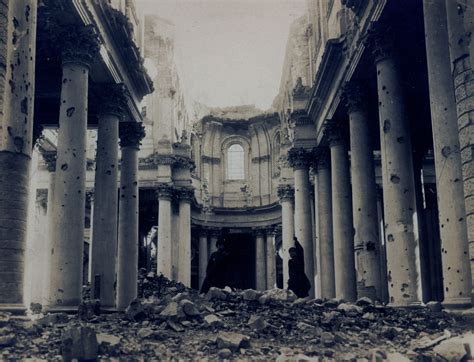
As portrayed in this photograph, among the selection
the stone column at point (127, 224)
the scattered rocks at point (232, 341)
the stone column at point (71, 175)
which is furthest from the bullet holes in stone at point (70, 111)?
the scattered rocks at point (232, 341)

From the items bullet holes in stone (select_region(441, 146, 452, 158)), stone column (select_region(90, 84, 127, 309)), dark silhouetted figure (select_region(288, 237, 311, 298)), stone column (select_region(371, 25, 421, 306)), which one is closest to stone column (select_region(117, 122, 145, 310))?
stone column (select_region(90, 84, 127, 309))

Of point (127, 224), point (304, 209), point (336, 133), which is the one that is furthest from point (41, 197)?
point (336, 133)

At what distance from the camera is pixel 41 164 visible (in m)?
33.0

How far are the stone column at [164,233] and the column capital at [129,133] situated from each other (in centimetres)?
1122

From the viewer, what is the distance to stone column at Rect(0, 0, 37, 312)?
908 centimetres

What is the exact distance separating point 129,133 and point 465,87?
45.2 feet

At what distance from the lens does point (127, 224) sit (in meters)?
20.4

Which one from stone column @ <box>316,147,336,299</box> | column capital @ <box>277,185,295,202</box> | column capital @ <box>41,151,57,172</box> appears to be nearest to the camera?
stone column @ <box>316,147,336,299</box>

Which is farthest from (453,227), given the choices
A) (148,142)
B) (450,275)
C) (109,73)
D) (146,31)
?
(146,31)

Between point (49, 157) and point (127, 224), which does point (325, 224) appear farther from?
point (49, 157)

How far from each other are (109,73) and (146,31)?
18980 millimetres

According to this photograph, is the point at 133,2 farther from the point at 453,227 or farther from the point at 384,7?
the point at 453,227

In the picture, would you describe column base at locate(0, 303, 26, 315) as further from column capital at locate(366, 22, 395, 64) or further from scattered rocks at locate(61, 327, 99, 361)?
column capital at locate(366, 22, 395, 64)

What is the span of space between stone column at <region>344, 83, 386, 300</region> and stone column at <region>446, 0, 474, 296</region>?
7626mm
